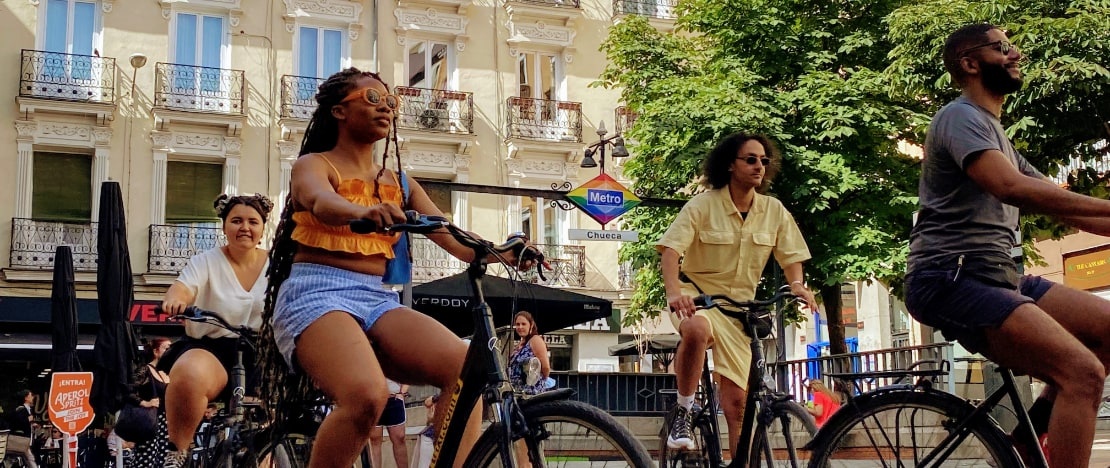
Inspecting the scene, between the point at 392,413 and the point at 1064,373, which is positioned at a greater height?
the point at 1064,373

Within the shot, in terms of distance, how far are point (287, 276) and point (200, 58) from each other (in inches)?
950

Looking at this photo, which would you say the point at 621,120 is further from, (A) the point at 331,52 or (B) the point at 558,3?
(A) the point at 331,52

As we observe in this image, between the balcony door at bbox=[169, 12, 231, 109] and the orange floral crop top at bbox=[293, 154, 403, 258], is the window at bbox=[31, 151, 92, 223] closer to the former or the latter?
the balcony door at bbox=[169, 12, 231, 109]

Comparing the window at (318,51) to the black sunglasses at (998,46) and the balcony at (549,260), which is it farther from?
the black sunglasses at (998,46)

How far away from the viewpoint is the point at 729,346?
21.1 ft

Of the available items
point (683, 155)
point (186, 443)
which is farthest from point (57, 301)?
point (683, 155)

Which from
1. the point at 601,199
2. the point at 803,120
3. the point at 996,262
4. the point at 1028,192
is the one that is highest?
the point at 803,120

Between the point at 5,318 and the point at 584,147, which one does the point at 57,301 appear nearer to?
the point at 5,318

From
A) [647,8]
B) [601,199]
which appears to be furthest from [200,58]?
[601,199]

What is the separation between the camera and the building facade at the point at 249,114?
2584 centimetres

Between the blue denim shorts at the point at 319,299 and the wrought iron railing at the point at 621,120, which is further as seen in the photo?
the wrought iron railing at the point at 621,120

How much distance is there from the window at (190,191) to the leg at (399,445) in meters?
16.4

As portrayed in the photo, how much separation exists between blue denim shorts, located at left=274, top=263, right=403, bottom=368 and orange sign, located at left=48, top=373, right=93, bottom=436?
651 cm

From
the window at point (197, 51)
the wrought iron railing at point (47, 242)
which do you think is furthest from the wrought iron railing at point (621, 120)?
the wrought iron railing at point (47, 242)
